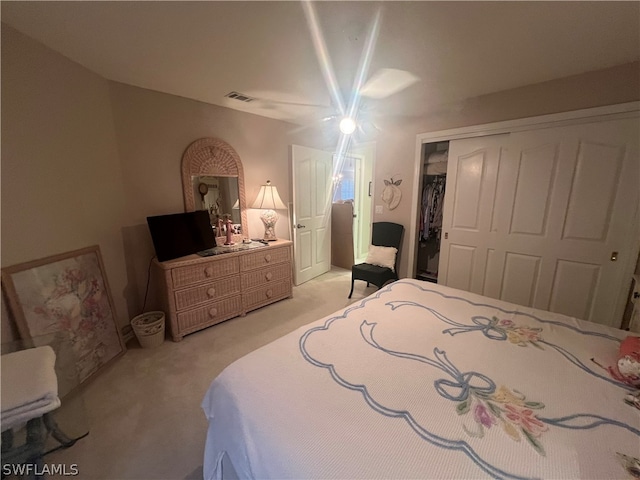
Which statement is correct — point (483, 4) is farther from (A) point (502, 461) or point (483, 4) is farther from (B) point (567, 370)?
(A) point (502, 461)

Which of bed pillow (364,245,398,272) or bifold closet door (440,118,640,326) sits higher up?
bifold closet door (440,118,640,326)

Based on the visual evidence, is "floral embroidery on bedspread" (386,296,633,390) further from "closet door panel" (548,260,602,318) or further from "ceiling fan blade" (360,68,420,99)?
"ceiling fan blade" (360,68,420,99)

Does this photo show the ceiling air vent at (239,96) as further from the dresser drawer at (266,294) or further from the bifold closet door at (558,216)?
the bifold closet door at (558,216)

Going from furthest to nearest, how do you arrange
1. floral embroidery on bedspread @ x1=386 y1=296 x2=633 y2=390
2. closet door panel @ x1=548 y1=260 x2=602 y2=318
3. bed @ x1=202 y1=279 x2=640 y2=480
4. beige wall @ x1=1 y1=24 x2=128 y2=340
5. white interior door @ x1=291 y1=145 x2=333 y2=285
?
white interior door @ x1=291 y1=145 x2=333 y2=285 < closet door panel @ x1=548 y1=260 x2=602 y2=318 < beige wall @ x1=1 y1=24 x2=128 y2=340 < floral embroidery on bedspread @ x1=386 y1=296 x2=633 y2=390 < bed @ x1=202 y1=279 x2=640 y2=480

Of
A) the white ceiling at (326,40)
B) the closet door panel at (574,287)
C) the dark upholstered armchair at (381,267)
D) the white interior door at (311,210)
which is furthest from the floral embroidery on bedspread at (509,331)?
the white interior door at (311,210)

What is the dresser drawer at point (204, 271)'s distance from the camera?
2.30 metres

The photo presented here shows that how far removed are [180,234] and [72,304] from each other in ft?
3.05

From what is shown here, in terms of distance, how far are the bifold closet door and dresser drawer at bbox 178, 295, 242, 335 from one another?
8.67ft

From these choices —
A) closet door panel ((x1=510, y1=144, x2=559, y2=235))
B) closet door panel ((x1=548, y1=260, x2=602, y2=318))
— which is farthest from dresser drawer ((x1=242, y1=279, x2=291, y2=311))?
closet door panel ((x1=548, y1=260, x2=602, y2=318))

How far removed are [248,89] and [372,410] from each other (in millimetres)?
2647

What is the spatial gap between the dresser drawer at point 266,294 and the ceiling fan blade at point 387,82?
2294mm

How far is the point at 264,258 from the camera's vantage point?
2.94m

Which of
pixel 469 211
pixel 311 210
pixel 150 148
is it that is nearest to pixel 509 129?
pixel 469 211

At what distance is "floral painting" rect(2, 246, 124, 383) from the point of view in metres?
1.53
